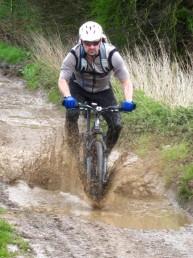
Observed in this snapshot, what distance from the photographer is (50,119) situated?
41.9 ft

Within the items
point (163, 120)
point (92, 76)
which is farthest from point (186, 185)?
point (163, 120)

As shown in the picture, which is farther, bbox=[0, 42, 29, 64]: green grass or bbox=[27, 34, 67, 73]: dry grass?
bbox=[0, 42, 29, 64]: green grass

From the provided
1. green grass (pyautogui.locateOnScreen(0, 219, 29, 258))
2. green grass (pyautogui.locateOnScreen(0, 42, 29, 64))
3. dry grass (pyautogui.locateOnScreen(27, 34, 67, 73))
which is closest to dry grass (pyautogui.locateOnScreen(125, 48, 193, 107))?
dry grass (pyautogui.locateOnScreen(27, 34, 67, 73))

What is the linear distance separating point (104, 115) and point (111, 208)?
110 centimetres

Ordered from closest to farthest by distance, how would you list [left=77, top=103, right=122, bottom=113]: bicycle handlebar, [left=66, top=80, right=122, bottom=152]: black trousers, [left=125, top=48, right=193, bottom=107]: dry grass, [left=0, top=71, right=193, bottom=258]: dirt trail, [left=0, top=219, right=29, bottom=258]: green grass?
1. [left=0, top=219, right=29, bottom=258]: green grass
2. [left=0, top=71, right=193, bottom=258]: dirt trail
3. [left=77, top=103, right=122, bottom=113]: bicycle handlebar
4. [left=66, top=80, right=122, bottom=152]: black trousers
5. [left=125, top=48, right=193, bottom=107]: dry grass

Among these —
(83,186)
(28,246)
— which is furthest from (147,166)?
(28,246)

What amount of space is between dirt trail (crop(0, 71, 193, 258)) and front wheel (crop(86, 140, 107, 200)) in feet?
0.61

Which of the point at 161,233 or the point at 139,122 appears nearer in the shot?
the point at 161,233

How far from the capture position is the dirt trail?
602cm

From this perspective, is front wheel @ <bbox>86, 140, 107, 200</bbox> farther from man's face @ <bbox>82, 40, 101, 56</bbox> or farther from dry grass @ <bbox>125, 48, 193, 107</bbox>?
dry grass @ <bbox>125, 48, 193, 107</bbox>

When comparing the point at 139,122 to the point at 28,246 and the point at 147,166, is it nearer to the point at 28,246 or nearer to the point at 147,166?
the point at 147,166

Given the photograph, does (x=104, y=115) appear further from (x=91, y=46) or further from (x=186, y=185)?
(x=186, y=185)

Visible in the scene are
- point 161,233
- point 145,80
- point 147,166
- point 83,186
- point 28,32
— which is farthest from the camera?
point 28,32

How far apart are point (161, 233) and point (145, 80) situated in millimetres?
6125
